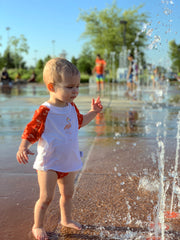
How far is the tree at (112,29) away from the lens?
124ft

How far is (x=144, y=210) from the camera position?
2193 millimetres

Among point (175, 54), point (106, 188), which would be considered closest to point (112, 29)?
point (175, 54)

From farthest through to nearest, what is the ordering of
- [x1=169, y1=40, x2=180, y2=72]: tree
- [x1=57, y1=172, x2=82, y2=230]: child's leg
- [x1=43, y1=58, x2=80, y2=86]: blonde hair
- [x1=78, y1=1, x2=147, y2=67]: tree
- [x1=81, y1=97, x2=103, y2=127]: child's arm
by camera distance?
[x1=169, y1=40, x2=180, y2=72]: tree
[x1=78, y1=1, x2=147, y2=67]: tree
[x1=81, y1=97, x2=103, y2=127]: child's arm
[x1=57, y1=172, x2=82, y2=230]: child's leg
[x1=43, y1=58, x2=80, y2=86]: blonde hair

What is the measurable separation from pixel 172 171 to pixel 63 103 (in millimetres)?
1627

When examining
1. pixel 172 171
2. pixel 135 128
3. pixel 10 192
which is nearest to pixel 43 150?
pixel 10 192

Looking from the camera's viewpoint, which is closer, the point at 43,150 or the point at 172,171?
the point at 43,150

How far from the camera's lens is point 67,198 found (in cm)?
197

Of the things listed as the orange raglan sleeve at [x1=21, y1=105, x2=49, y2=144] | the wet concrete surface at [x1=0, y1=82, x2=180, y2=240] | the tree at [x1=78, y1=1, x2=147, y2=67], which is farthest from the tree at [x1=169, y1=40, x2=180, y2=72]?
the orange raglan sleeve at [x1=21, y1=105, x2=49, y2=144]

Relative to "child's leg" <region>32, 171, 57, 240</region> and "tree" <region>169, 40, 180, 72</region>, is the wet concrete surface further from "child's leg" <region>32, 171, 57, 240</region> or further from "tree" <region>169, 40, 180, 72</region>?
"tree" <region>169, 40, 180, 72</region>

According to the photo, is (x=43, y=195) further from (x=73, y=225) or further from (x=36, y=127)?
(x=36, y=127)

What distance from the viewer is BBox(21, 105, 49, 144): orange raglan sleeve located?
1.78 metres

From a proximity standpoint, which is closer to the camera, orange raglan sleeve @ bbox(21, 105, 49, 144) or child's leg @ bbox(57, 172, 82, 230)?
orange raglan sleeve @ bbox(21, 105, 49, 144)

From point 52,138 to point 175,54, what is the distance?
52.9 metres

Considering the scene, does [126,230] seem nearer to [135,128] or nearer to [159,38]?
[159,38]
